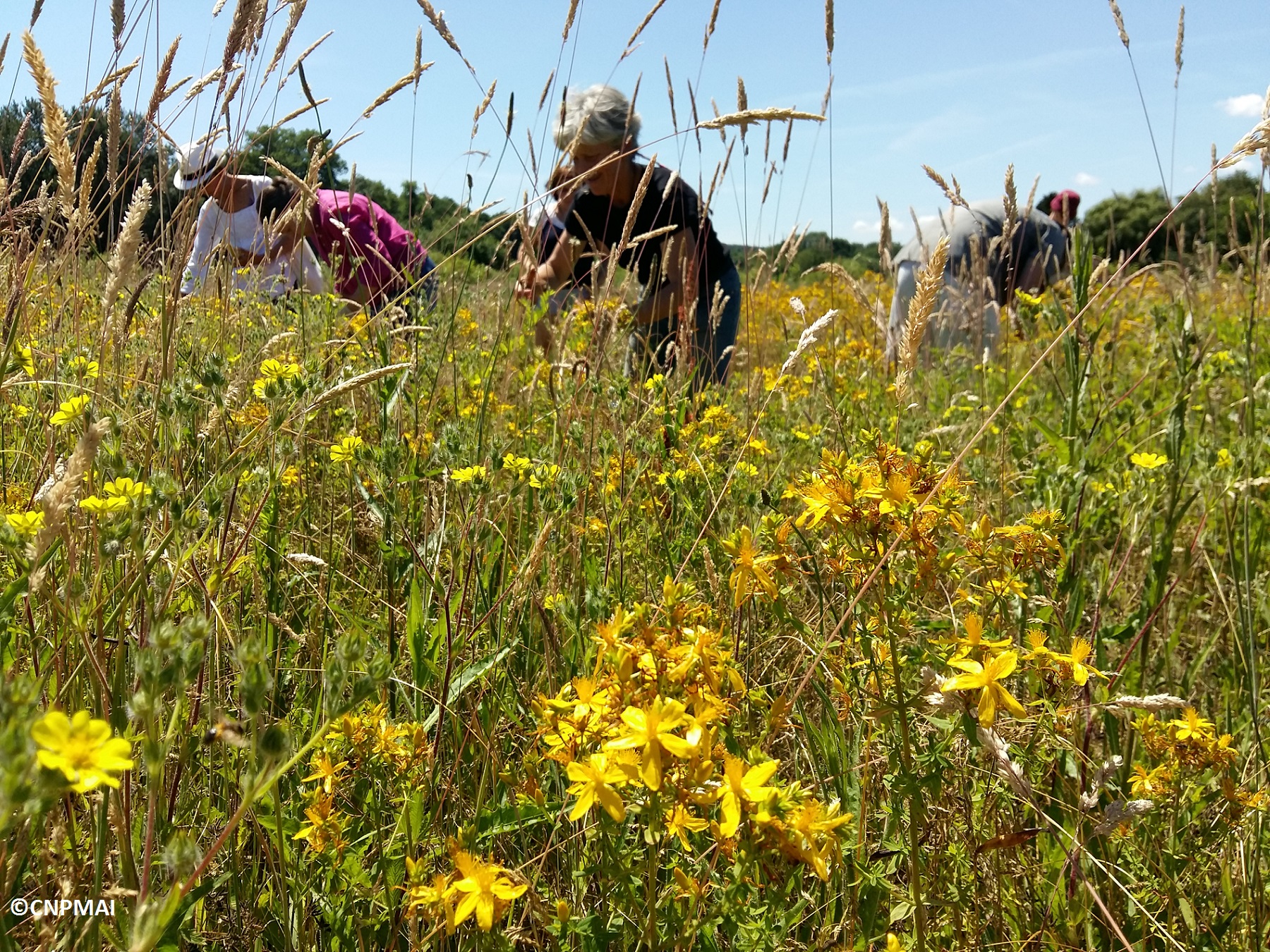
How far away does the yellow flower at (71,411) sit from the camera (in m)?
1.38

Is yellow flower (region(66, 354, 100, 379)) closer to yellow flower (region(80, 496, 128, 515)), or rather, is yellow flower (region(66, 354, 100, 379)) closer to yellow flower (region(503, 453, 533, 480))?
yellow flower (region(80, 496, 128, 515))

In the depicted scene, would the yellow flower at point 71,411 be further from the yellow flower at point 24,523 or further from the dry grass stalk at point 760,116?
the dry grass stalk at point 760,116

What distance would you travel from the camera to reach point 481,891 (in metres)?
0.86

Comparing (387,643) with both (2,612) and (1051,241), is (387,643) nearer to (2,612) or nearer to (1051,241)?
(2,612)

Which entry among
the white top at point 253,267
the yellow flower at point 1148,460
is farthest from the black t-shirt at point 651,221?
the yellow flower at point 1148,460

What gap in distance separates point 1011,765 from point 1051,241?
242 inches

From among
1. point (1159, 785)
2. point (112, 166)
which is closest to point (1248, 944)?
point (1159, 785)

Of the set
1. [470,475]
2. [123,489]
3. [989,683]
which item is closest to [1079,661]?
[989,683]

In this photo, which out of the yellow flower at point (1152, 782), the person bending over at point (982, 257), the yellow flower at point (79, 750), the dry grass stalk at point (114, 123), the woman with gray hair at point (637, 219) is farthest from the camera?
the person bending over at point (982, 257)

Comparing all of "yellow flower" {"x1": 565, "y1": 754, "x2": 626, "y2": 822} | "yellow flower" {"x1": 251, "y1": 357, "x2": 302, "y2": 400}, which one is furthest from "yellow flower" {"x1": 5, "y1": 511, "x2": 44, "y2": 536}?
"yellow flower" {"x1": 565, "y1": 754, "x2": 626, "y2": 822}

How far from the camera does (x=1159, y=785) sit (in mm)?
1299

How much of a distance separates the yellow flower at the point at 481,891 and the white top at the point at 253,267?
1590 millimetres

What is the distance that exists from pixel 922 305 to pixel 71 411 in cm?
133

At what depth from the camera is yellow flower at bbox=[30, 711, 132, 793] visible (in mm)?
553
